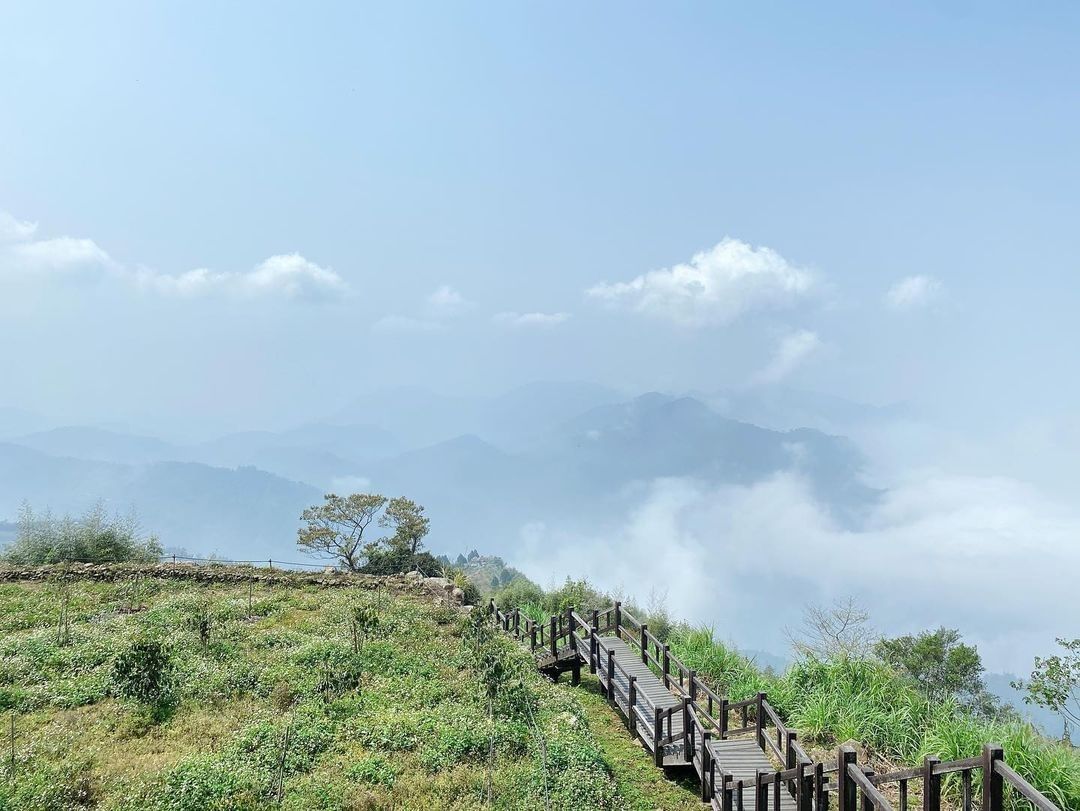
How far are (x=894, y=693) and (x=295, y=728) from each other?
15209mm

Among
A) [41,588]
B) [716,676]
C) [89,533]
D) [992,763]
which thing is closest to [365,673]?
[716,676]

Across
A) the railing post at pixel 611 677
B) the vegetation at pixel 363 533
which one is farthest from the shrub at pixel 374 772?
the vegetation at pixel 363 533

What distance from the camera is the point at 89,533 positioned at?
110ft

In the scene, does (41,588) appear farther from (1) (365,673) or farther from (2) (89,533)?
(1) (365,673)

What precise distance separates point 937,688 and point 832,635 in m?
5.11

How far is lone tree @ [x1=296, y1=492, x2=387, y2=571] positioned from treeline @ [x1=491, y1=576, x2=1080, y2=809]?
20409 millimetres

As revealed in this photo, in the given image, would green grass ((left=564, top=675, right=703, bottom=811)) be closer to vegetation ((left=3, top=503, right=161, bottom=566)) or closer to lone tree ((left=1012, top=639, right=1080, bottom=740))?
lone tree ((left=1012, top=639, right=1080, bottom=740))

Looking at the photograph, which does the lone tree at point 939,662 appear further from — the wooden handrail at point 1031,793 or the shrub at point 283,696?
the shrub at point 283,696

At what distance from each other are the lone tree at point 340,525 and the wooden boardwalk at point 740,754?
29.8 metres

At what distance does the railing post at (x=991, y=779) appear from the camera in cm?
809

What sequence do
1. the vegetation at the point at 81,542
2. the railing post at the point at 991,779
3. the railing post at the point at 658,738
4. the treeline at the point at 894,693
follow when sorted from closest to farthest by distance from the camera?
the railing post at the point at 991,779 → the treeline at the point at 894,693 → the railing post at the point at 658,738 → the vegetation at the point at 81,542

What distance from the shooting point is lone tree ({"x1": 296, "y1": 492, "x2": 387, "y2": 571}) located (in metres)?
49.3

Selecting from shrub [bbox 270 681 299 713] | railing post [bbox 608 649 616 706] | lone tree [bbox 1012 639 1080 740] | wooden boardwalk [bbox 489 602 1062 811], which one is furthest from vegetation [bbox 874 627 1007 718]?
shrub [bbox 270 681 299 713]

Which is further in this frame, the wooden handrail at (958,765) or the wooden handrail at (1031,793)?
the wooden handrail at (958,765)
